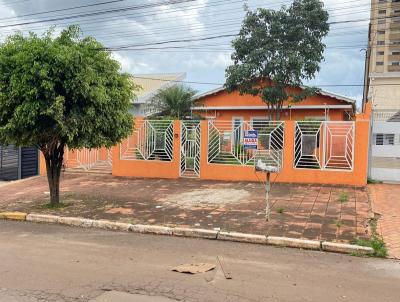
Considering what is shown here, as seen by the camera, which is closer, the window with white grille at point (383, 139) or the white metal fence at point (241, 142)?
the window with white grille at point (383, 139)

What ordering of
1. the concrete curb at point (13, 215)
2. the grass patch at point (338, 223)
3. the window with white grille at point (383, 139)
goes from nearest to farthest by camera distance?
the grass patch at point (338, 223) < the concrete curb at point (13, 215) < the window with white grille at point (383, 139)

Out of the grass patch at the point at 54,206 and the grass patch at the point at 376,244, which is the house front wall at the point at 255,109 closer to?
the grass patch at the point at 54,206

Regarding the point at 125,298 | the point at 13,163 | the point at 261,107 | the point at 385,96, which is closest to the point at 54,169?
the point at 125,298

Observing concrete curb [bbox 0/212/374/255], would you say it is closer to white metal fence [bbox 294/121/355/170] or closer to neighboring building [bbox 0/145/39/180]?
white metal fence [bbox 294/121/355/170]

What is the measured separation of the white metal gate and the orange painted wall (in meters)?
0.18

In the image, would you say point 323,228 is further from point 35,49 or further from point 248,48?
point 248,48

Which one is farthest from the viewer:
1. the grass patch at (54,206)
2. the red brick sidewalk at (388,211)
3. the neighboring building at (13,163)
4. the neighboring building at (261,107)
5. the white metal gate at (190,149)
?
the neighboring building at (261,107)

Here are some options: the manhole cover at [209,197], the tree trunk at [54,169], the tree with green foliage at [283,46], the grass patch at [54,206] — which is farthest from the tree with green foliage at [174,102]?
the grass patch at [54,206]

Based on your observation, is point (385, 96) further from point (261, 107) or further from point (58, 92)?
point (58, 92)

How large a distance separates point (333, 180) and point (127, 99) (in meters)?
6.95

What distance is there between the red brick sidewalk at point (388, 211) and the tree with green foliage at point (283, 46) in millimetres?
8085

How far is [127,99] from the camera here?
35.7ft

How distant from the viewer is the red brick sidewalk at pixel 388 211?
291 inches

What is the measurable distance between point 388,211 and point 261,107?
13.8 m
